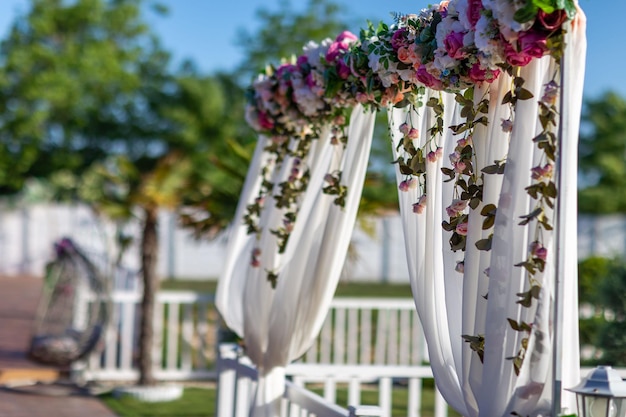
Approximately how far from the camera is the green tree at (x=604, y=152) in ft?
85.3

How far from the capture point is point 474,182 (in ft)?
9.67

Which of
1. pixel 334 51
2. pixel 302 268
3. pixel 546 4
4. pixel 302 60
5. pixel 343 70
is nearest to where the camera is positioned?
pixel 546 4

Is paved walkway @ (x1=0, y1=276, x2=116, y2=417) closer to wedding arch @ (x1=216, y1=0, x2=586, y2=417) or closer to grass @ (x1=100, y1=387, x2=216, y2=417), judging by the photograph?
grass @ (x1=100, y1=387, x2=216, y2=417)

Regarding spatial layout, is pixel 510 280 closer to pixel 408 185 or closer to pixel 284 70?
pixel 408 185

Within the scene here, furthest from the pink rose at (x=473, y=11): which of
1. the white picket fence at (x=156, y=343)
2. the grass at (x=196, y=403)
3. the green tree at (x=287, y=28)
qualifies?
the green tree at (x=287, y=28)

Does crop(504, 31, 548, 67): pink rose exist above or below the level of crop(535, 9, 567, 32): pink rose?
below

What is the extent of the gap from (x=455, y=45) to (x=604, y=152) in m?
25.1

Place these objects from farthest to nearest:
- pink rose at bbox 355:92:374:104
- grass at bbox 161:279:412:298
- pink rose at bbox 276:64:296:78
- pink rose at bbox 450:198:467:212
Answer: grass at bbox 161:279:412:298 < pink rose at bbox 276:64:296:78 < pink rose at bbox 355:92:374:104 < pink rose at bbox 450:198:467:212

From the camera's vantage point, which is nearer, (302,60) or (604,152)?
(302,60)

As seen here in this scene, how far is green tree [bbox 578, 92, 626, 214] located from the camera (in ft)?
85.3

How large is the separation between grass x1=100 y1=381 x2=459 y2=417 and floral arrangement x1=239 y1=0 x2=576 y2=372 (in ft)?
10.4

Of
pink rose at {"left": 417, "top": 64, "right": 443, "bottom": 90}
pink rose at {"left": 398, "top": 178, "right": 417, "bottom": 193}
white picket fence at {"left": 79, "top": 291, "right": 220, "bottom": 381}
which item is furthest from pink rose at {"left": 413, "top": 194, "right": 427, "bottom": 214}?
white picket fence at {"left": 79, "top": 291, "right": 220, "bottom": 381}

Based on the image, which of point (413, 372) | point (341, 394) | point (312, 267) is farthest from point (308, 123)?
point (341, 394)

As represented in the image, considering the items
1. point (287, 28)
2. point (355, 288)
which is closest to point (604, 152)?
point (287, 28)
